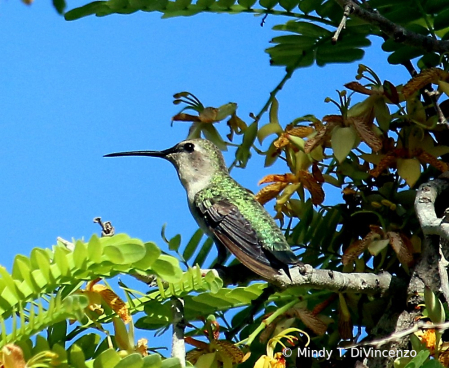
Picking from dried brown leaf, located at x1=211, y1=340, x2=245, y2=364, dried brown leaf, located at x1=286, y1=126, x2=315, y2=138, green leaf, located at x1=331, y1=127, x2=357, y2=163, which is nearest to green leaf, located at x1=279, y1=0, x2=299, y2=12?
dried brown leaf, located at x1=286, y1=126, x2=315, y2=138

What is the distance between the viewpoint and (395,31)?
2.79 metres

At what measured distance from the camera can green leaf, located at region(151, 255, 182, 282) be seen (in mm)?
1912

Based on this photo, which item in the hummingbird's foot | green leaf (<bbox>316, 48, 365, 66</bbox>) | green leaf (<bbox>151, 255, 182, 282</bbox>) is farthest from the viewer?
green leaf (<bbox>316, 48, 365, 66</bbox>)

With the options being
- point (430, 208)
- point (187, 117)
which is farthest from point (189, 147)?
point (430, 208)

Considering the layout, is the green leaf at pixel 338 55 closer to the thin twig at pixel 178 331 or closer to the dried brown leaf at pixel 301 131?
the dried brown leaf at pixel 301 131

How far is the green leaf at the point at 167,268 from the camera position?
191 centimetres

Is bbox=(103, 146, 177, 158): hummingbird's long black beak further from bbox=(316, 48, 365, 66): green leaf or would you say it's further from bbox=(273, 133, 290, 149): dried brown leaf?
bbox=(273, 133, 290, 149): dried brown leaf

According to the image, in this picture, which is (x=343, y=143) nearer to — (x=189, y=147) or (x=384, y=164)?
(x=384, y=164)

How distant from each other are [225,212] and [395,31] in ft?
3.69

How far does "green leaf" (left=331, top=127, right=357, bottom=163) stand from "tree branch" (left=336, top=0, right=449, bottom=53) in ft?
1.27

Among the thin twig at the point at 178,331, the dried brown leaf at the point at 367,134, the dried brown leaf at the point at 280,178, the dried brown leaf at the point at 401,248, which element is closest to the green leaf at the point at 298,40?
the dried brown leaf at the point at 367,134

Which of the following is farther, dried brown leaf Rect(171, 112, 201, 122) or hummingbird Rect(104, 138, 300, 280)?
dried brown leaf Rect(171, 112, 201, 122)

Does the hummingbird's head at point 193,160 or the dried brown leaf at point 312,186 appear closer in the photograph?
the dried brown leaf at point 312,186

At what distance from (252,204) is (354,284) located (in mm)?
1031
